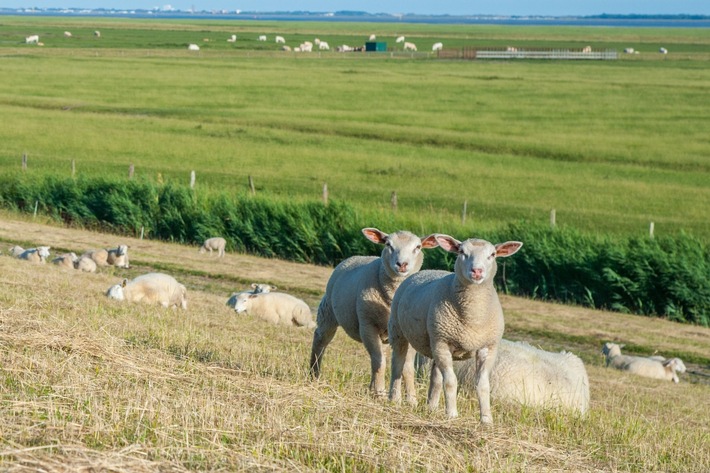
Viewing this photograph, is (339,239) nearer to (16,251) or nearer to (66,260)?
(66,260)

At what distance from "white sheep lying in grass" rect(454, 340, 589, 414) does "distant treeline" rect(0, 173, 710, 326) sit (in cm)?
1139

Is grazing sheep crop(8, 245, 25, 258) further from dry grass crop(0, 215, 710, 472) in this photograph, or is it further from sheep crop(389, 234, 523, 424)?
sheep crop(389, 234, 523, 424)

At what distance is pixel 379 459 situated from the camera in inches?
306

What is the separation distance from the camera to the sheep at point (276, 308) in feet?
68.6

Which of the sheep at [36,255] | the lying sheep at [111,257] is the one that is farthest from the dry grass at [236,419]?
the lying sheep at [111,257]

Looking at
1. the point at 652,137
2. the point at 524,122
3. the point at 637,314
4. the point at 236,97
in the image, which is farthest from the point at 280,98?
the point at 637,314

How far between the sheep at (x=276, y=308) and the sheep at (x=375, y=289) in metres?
8.56

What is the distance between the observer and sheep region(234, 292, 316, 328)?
20906mm

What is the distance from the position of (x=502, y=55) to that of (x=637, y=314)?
4328 inches

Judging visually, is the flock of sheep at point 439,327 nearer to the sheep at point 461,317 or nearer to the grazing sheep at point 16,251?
the sheep at point 461,317

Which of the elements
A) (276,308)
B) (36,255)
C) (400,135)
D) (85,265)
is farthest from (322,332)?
(400,135)

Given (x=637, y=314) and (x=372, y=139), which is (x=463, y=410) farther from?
(x=372, y=139)

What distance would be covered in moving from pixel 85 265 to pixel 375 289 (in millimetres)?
15218

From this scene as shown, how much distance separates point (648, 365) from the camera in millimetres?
19203
